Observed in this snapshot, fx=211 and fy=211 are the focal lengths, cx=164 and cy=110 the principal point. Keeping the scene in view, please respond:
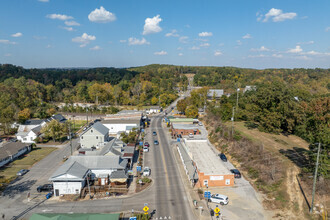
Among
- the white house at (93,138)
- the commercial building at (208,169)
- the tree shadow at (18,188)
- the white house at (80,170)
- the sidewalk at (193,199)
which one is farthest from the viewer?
the white house at (93,138)

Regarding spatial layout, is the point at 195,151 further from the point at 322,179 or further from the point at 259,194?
the point at 322,179

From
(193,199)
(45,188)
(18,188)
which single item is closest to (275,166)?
(193,199)

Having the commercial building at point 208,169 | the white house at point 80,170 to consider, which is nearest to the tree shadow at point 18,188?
the white house at point 80,170

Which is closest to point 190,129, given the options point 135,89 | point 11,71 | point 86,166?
point 86,166

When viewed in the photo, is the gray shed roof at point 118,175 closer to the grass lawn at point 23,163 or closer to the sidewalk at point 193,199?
the sidewalk at point 193,199

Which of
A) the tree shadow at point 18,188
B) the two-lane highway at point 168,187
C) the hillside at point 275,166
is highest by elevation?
the hillside at point 275,166

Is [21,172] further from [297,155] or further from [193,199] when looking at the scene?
[297,155]

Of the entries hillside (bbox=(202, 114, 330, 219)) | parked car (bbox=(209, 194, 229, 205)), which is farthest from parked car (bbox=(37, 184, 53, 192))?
hillside (bbox=(202, 114, 330, 219))
